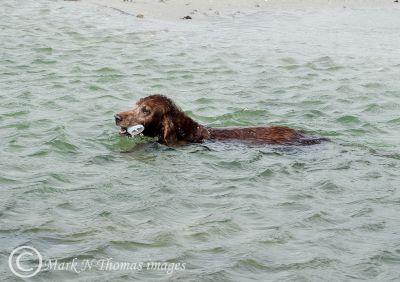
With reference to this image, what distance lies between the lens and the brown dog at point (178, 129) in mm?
9820

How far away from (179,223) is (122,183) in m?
1.26

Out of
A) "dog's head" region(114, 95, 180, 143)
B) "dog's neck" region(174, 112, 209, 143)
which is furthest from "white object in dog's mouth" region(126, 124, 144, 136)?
"dog's neck" region(174, 112, 209, 143)

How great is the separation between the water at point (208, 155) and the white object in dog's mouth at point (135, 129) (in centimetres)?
20

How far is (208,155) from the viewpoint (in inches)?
378

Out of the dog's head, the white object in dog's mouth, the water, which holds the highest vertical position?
the dog's head

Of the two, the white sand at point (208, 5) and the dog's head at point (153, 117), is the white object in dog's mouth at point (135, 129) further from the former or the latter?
the white sand at point (208, 5)

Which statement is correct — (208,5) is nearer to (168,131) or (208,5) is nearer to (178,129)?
(178,129)

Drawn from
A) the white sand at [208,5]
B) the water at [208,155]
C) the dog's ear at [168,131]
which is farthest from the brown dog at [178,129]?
the white sand at [208,5]

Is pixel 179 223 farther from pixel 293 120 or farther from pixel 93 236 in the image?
pixel 293 120

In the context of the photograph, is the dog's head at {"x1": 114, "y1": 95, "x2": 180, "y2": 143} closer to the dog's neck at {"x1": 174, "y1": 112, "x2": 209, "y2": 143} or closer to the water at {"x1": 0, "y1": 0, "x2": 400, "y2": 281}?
the dog's neck at {"x1": 174, "y1": 112, "x2": 209, "y2": 143}

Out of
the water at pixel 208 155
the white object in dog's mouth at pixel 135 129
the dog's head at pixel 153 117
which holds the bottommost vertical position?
the water at pixel 208 155

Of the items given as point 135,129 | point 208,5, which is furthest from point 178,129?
point 208,5

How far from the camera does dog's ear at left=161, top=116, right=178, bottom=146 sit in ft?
32.4

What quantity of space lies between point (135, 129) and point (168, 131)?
0.38 m
